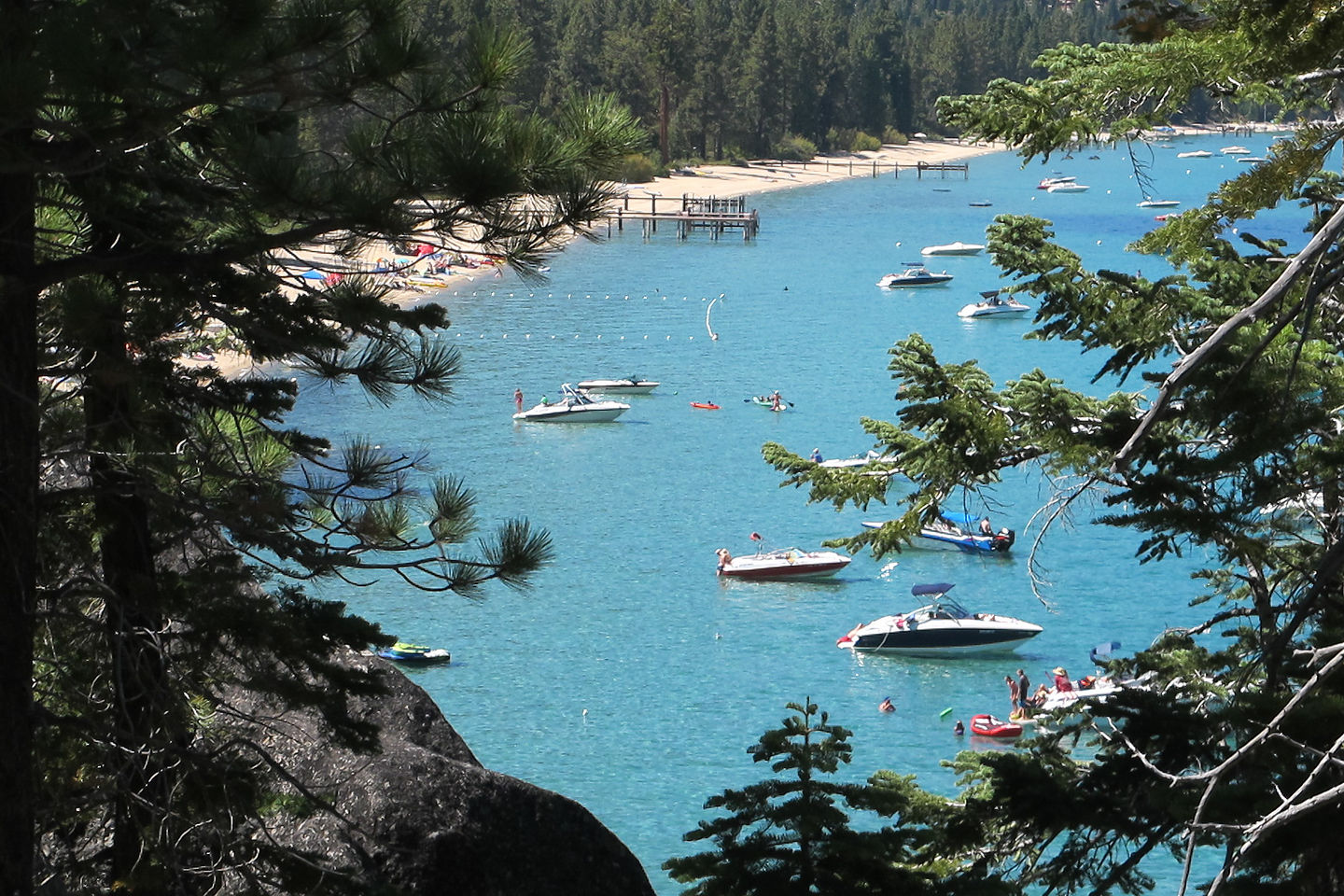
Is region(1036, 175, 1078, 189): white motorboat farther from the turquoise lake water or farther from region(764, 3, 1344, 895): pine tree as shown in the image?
region(764, 3, 1344, 895): pine tree

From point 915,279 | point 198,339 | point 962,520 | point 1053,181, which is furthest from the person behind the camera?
point 1053,181

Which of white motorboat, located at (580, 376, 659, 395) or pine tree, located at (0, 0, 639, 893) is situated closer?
pine tree, located at (0, 0, 639, 893)

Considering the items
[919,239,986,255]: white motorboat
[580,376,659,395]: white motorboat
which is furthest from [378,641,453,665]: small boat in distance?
[919,239,986,255]: white motorboat

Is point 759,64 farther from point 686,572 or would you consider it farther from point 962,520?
point 686,572

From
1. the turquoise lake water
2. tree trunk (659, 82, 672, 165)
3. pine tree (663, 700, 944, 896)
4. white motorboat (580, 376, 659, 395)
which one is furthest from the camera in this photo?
tree trunk (659, 82, 672, 165)

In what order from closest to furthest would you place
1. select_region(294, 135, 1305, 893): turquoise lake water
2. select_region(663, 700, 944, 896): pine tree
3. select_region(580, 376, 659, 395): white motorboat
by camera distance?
select_region(663, 700, 944, 896): pine tree, select_region(294, 135, 1305, 893): turquoise lake water, select_region(580, 376, 659, 395): white motorboat

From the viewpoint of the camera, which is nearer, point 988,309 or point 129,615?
point 129,615

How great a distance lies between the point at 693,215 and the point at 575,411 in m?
42.7

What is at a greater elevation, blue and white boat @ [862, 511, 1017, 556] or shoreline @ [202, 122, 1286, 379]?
shoreline @ [202, 122, 1286, 379]

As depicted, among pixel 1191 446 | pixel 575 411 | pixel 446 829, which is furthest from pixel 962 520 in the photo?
pixel 446 829

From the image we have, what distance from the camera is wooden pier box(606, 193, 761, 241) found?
80.4 m

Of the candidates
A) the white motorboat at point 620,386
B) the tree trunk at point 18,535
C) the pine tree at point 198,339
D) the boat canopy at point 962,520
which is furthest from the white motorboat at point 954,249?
the tree trunk at point 18,535

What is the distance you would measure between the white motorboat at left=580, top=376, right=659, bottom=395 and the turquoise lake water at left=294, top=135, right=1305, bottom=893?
749mm

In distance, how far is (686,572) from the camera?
29406 millimetres
